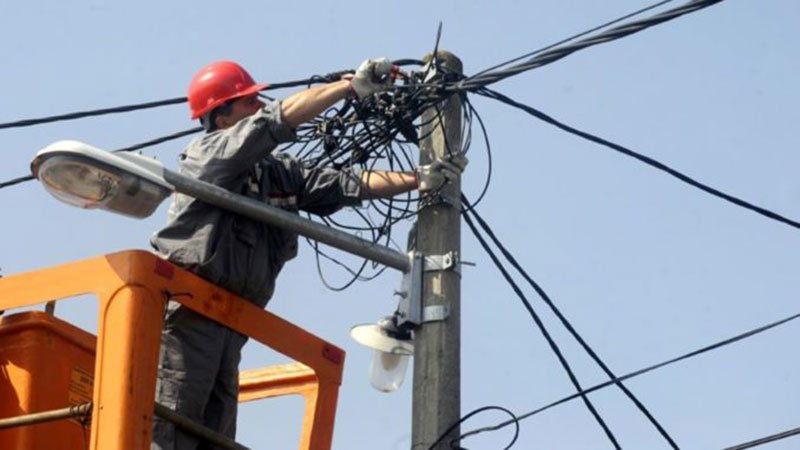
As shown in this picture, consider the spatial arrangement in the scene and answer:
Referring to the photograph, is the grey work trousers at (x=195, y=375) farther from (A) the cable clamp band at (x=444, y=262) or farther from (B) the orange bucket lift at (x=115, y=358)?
(A) the cable clamp band at (x=444, y=262)

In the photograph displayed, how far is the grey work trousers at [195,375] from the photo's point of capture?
6805mm

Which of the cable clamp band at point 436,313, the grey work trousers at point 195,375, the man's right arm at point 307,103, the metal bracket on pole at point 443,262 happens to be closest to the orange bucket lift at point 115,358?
the grey work trousers at point 195,375

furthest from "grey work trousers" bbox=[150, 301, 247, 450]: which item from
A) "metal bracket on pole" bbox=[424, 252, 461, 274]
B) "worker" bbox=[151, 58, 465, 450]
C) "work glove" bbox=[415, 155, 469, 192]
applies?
"work glove" bbox=[415, 155, 469, 192]

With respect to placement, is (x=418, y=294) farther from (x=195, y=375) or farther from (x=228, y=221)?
(x=195, y=375)

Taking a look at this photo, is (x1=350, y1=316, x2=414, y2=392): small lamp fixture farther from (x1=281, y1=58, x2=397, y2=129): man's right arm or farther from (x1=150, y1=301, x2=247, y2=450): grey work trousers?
(x1=281, y1=58, x2=397, y2=129): man's right arm

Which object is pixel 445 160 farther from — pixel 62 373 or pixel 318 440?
pixel 62 373

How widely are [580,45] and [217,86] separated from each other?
1.79 m

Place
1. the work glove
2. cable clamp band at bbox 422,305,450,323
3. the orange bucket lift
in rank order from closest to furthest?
the orange bucket lift
cable clamp band at bbox 422,305,450,323
the work glove

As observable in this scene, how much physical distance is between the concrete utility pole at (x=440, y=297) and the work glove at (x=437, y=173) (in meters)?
0.04

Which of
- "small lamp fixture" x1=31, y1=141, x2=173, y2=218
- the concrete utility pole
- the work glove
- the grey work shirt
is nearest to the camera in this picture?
"small lamp fixture" x1=31, y1=141, x2=173, y2=218

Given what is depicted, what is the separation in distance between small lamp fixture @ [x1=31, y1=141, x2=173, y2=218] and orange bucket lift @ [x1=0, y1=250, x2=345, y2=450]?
313 millimetres

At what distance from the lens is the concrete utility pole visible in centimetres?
729

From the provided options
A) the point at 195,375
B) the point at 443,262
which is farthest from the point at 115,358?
the point at 443,262

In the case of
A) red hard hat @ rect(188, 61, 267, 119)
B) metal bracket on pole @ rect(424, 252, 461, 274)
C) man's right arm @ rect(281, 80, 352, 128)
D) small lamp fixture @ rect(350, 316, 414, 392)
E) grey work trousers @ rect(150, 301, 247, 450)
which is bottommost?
grey work trousers @ rect(150, 301, 247, 450)
